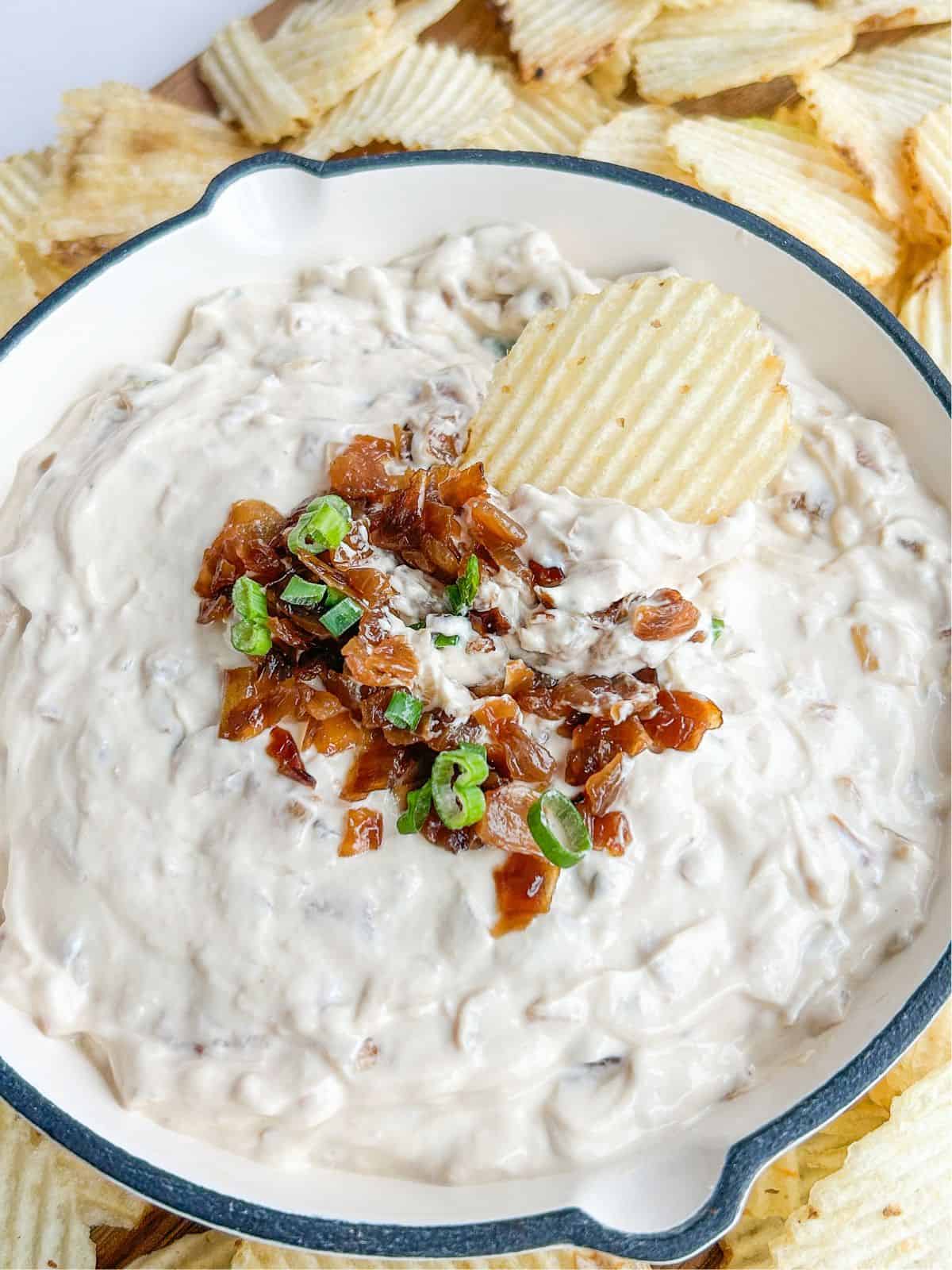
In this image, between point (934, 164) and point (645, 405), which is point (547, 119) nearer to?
point (934, 164)

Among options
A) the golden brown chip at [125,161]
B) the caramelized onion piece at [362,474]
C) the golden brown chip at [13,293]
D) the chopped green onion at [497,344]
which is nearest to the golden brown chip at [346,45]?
the golden brown chip at [125,161]

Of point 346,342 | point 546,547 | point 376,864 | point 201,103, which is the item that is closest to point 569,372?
point 546,547

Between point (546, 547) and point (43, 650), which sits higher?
point (43, 650)

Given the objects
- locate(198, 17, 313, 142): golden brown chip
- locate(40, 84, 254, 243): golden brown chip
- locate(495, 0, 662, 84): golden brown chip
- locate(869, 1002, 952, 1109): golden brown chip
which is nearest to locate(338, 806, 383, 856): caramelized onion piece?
locate(869, 1002, 952, 1109): golden brown chip

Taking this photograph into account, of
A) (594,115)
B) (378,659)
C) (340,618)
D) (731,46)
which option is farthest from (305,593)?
(731,46)

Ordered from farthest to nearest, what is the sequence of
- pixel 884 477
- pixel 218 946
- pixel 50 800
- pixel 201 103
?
pixel 201 103, pixel 884 477, pixel 50 800, pixel 218 946

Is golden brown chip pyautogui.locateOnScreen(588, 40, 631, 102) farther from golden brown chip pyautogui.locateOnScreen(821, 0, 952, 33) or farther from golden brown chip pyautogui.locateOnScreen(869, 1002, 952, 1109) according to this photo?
golden brown chip pyautogui.locateOnScreen(869, 1002, 952, 1109)

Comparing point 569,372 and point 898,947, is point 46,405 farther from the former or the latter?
point 898,947

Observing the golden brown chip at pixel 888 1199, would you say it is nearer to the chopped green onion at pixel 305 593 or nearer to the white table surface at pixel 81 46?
the chopped green onion at pixel 305 593
